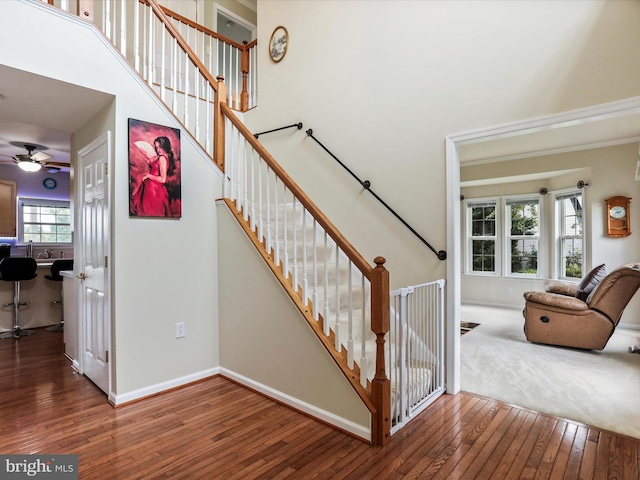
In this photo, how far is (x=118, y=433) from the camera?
7.54ft

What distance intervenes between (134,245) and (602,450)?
3.47m

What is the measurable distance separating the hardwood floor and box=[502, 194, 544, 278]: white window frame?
453cm

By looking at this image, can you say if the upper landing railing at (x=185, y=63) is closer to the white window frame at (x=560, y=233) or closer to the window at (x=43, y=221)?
the window at (x=43, y=221)

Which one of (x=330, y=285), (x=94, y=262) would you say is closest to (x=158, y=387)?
(x=94, y=262)

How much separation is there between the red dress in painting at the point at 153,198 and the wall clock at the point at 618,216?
19.5ft

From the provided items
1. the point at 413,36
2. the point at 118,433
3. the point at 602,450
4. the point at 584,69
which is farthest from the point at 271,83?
the point at 602,450

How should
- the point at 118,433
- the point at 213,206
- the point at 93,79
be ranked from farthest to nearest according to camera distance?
the point at 213,206 < the point at 93,79 < the point at 118,433

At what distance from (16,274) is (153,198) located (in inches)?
117

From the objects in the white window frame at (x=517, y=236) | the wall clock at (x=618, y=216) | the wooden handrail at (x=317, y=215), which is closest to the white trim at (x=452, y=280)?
the wooden handrail at (x=317, y=215)

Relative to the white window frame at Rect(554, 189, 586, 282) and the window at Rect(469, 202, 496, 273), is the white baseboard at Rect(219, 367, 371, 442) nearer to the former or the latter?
the white window frame at Rect(554, 189, 586, 282)

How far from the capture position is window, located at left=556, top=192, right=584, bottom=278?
19.2 feet

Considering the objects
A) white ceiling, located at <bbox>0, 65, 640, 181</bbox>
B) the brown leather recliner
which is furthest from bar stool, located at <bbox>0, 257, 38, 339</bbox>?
the brown leather recliner

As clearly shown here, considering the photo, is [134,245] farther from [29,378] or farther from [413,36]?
[413,36]

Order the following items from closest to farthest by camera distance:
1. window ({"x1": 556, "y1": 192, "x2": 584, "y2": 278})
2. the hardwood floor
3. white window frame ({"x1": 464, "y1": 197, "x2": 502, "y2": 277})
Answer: the hardwood floor, window ({"x1": 556, "y1": 192, "x2": 584, "y2": 278}), white window frame ({"x1": 464, "y1": 197, "x2": 502, "y2": 277})
